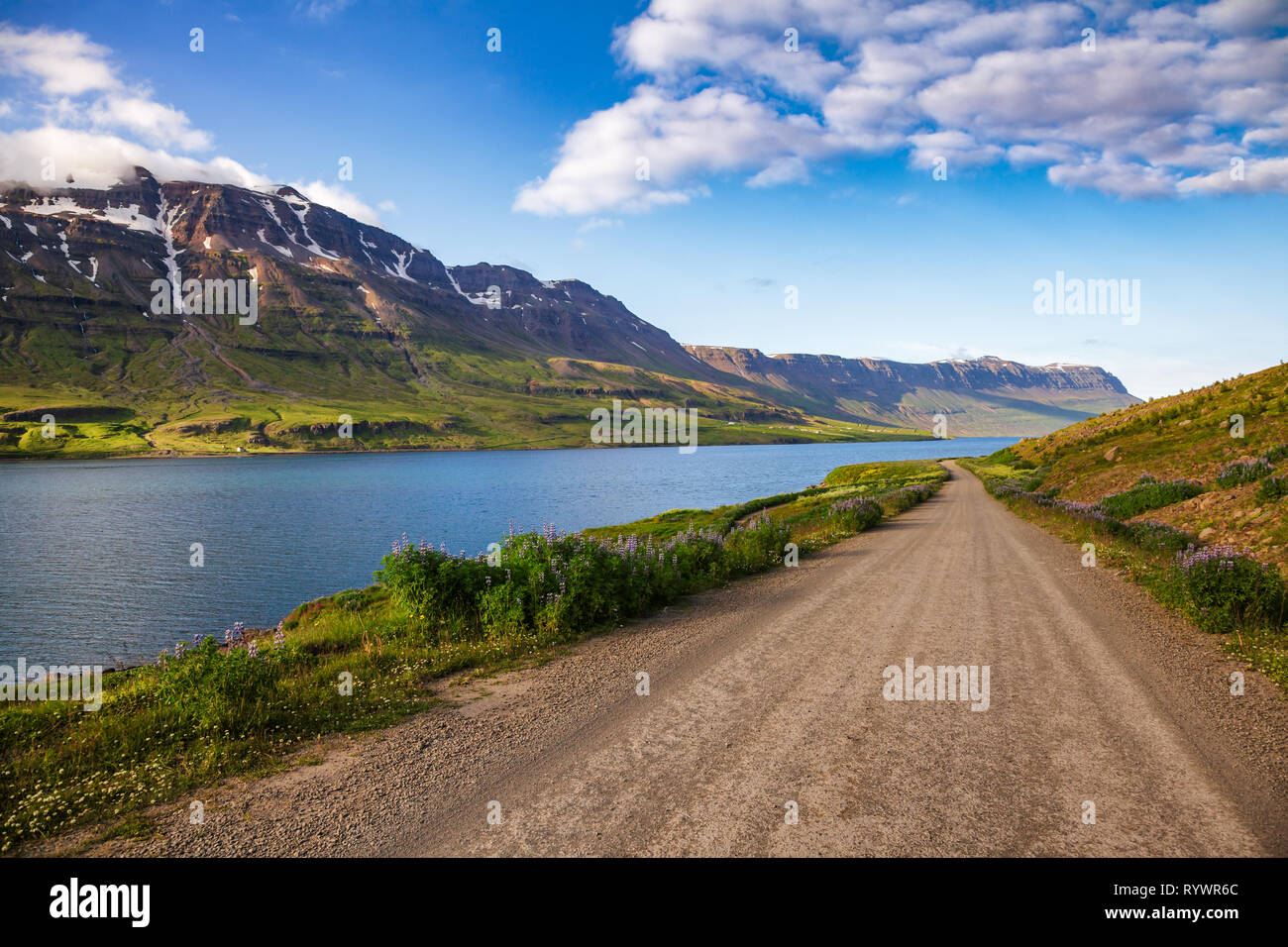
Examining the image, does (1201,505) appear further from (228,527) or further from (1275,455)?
(228,527)

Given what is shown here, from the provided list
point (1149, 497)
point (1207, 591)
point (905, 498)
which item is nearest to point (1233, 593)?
point (1207, 591)

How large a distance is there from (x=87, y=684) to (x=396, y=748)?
45.2 ft

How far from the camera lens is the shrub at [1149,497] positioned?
25.4m

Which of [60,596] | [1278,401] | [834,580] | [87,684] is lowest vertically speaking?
[60,596]

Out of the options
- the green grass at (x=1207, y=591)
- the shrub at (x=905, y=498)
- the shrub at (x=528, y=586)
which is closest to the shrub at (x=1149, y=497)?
the green grass at (x=1207, y=591)

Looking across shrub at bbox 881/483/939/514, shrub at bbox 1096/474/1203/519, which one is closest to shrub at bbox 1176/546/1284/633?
shrub at bbox 1096/474/1203/519

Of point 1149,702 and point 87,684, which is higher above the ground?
point 1149,702

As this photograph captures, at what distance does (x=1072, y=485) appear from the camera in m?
41.9

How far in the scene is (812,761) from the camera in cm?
737

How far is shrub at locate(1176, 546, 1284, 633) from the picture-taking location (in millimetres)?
12109

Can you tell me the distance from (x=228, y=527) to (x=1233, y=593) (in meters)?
77.0
